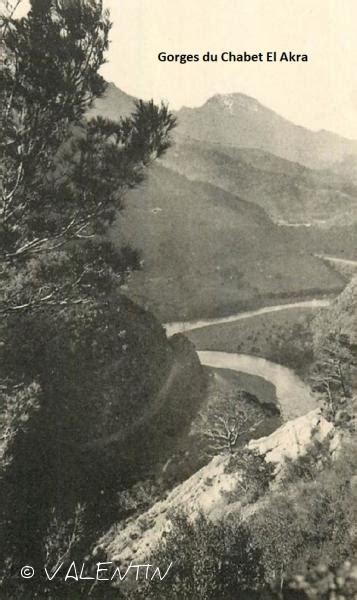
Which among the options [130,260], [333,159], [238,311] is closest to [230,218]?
[238,311]

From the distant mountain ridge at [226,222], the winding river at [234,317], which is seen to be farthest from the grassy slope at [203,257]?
the winding river at [234,317]

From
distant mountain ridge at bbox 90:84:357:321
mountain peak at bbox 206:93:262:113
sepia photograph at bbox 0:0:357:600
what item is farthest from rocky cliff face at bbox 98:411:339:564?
mountain peak at bbox 206:93:262:113

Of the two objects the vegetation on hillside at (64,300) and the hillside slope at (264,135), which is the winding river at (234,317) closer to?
the vegetation on hillside at (64,300)

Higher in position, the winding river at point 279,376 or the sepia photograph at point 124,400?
the sepia photograph at point 124,400

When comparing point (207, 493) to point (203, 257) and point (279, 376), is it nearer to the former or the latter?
point (279, 376)

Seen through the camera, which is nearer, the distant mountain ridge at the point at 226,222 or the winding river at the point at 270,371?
the winding river at the point at 270,371

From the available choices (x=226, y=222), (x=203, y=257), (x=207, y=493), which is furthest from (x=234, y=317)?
(x=207, y=493)

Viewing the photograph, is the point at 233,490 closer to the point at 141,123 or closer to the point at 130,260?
the point at 130,260
